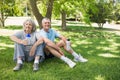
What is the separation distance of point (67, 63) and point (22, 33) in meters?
1.46

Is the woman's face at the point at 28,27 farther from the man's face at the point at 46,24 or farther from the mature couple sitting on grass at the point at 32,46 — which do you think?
the man's face at the point at 46,24

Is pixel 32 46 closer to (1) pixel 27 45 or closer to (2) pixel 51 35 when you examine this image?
(1) pixel 27 45

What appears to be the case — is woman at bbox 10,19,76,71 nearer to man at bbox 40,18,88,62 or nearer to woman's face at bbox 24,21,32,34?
woman's face at bbox 24,21,32,34

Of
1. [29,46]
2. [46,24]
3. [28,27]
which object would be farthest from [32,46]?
[46,24]

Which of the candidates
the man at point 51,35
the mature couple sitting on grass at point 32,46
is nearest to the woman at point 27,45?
the mature couple sitting on grass at point 32,46

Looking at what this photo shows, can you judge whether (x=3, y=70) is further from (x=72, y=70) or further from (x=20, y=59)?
(x=72, y=70)

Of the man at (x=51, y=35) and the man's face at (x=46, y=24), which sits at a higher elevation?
the man's face at (x=46, y=24)

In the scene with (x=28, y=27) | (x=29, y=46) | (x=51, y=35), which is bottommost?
(x=29, y=46)

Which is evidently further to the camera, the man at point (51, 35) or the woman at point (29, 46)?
the man at point (51, 35)


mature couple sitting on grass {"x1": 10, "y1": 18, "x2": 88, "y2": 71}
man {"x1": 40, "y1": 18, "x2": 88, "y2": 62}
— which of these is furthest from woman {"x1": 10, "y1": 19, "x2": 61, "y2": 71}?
man {"x1": 40, "y1": 18, "x2": 88, "y2": 62}

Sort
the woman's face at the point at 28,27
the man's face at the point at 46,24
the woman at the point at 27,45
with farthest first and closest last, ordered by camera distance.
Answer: the man's face at the point at 46,24
the woman's face at the point at 28,27
the woman at the point at 27,45

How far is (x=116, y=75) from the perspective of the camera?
→ 20.8ft

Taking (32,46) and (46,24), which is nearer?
(32,46)

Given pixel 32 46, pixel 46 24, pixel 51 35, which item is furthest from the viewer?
pixel 51 35
